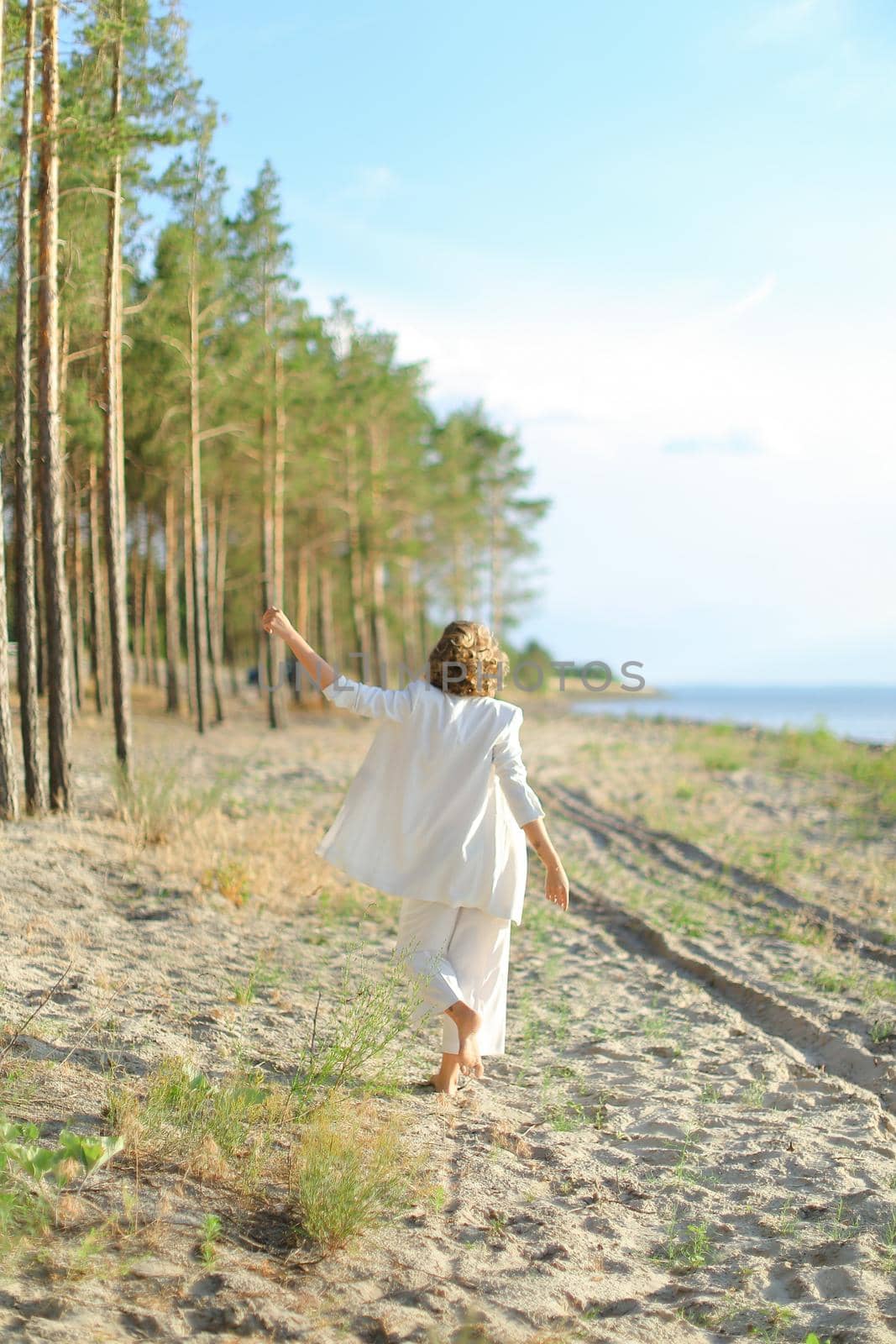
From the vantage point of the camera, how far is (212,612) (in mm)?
31188

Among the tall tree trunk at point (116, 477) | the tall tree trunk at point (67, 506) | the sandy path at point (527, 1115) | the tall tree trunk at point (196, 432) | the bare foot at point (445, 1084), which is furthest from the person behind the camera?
the tall tree trunk at point (196, 432)

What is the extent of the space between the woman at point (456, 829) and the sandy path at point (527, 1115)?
1.98ft

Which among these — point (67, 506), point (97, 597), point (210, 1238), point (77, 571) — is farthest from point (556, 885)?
point (67, 506)

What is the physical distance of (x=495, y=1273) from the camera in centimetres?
354

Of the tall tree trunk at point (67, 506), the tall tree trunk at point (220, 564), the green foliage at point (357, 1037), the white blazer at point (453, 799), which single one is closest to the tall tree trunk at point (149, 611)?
the tall tree trunk at point (220, 564)

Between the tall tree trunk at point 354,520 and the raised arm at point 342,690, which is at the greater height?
the tall tree trunk at point 354,520

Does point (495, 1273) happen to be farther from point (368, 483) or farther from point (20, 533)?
point (368, 483)

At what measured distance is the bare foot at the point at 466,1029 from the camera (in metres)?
4.82

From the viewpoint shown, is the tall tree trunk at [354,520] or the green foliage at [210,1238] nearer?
the green foliage at [210,1238]

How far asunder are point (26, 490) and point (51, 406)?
2.86 ft

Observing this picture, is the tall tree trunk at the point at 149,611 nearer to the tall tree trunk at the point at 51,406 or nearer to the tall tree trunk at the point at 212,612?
the tall tree trunk at the point at 212,612

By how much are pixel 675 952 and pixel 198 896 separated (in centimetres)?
374

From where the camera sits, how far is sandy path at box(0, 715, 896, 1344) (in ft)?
10.9

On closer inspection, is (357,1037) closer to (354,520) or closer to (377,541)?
(377,541)
